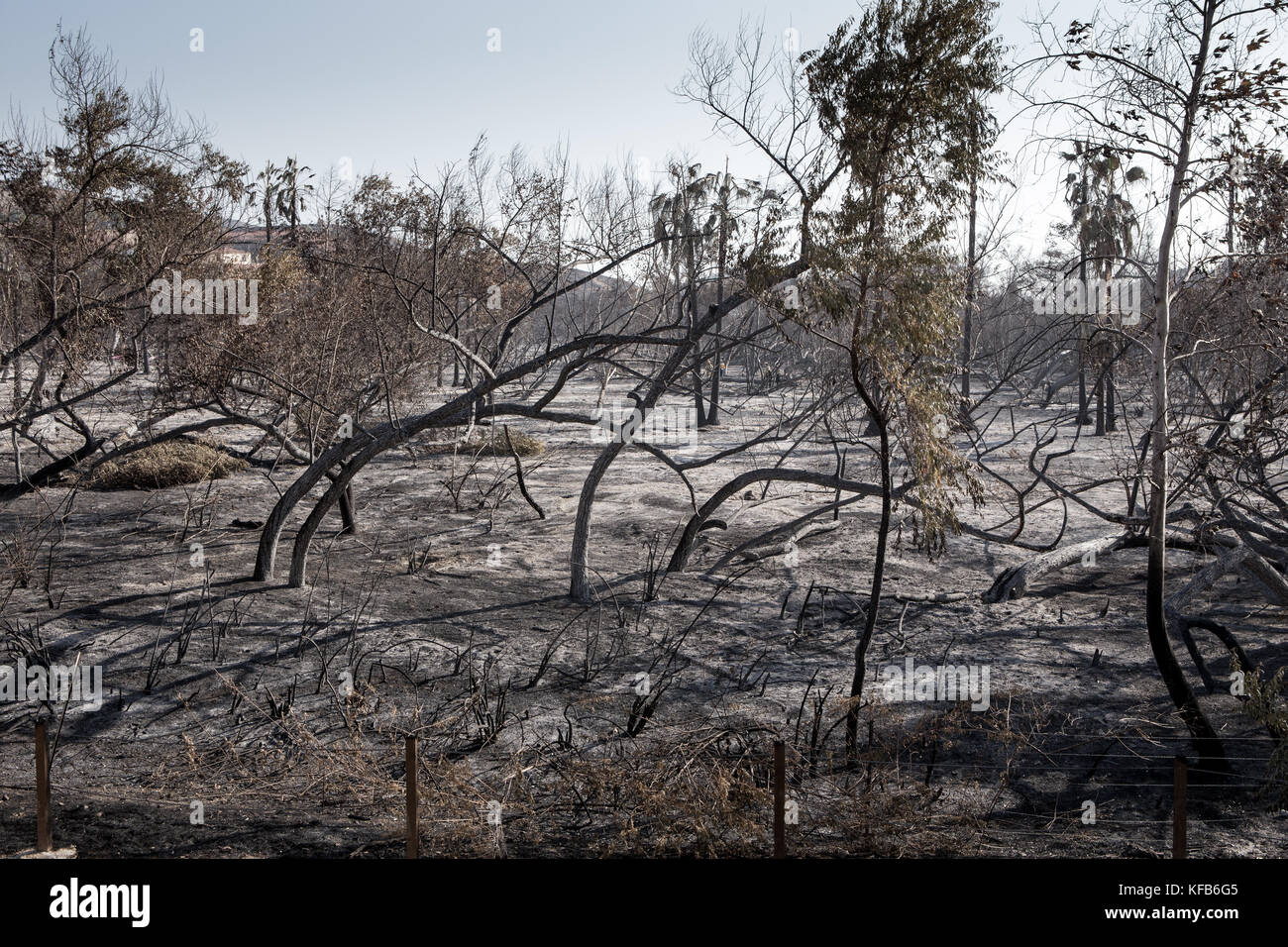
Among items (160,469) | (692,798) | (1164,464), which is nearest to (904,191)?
(1164,464)

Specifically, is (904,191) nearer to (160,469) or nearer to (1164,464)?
(1164,464)

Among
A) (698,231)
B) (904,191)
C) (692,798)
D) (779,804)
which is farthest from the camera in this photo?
(698,231)

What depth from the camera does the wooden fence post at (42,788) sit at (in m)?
5.59

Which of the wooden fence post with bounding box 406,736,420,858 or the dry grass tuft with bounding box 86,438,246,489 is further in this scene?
the dry grass tuft with bounding box 86,438,246,489

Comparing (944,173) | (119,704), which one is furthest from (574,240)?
(119,704)

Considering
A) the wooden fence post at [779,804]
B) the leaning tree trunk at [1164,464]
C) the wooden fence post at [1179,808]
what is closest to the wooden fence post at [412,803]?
the wooden fence post at [779,804]

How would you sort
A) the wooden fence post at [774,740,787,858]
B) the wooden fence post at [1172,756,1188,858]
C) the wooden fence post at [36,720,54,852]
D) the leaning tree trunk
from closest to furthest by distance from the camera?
the wooden fence post at [1172,756,1188,858] → the wooden fence post at [774,740,787,858] → the wooden fence post at [36,720,54,852] → the leaning tree trunk

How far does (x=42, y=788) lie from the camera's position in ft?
18.7

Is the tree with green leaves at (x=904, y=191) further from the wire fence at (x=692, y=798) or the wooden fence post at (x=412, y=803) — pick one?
the wooden fence post at (x=412, y=803)

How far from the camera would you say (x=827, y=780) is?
7.63 meters

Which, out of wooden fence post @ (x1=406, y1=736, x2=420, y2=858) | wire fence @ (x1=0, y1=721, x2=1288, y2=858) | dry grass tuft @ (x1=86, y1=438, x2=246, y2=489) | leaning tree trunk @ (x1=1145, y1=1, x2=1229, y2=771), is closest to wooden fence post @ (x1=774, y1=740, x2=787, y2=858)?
wire fence @ (x1=0, y1=721, x2=1288, y2=858)

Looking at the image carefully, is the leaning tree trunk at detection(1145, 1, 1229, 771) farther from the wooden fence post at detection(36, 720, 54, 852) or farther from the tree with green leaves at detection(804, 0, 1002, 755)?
the wooden fence post at detection(36, 720, 54, 852)

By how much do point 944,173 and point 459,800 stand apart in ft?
18.9

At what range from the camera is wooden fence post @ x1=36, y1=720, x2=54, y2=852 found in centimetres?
559
